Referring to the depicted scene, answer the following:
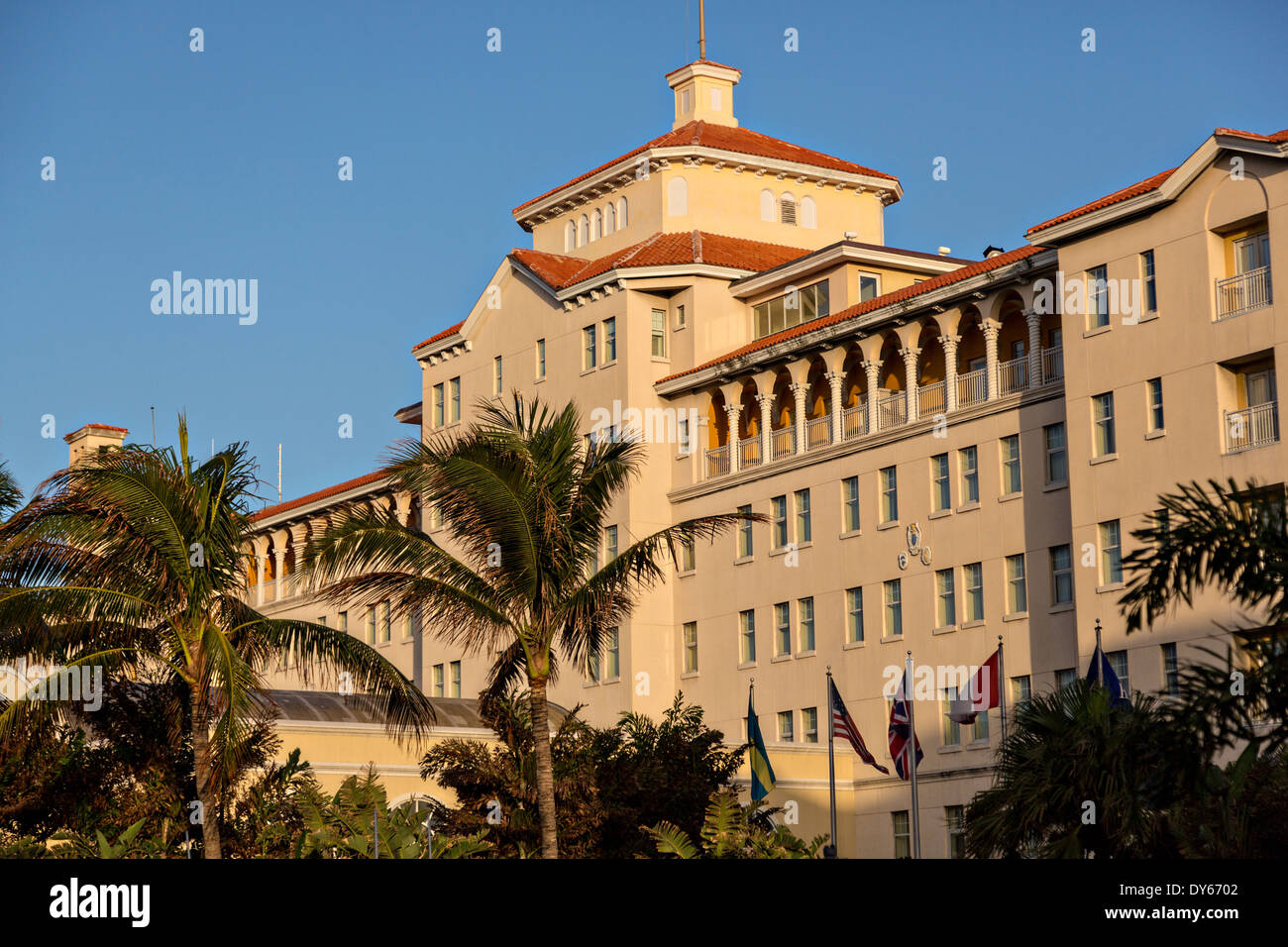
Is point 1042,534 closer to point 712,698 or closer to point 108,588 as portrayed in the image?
point 712,698

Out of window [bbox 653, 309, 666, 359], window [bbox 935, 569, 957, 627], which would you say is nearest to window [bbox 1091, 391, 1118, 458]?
window [bbox 935, 569, 957, 627]

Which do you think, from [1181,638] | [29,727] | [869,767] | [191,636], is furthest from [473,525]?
[869,767]

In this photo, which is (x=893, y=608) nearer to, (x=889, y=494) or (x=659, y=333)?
(x=889, y=494)

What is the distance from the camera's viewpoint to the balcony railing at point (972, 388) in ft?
162

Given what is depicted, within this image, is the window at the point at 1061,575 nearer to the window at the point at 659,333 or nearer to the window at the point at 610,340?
the window at the point at 659,333

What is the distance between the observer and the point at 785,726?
176 feet

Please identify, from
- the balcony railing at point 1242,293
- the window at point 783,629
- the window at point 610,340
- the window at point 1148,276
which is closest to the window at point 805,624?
the window at point 783,629

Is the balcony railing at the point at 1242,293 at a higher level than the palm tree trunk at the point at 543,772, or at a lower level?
higher

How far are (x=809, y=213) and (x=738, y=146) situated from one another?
3.43 m

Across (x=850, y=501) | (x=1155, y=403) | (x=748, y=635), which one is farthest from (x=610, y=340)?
(x=1155, y=403)

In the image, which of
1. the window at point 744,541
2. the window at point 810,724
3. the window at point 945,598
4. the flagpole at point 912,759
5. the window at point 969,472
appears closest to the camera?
the flagpole at point 912,759

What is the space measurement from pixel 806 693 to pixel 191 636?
28.0 m

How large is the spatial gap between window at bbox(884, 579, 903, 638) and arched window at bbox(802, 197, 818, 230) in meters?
18.0

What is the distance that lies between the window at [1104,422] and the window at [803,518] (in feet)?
36.7
